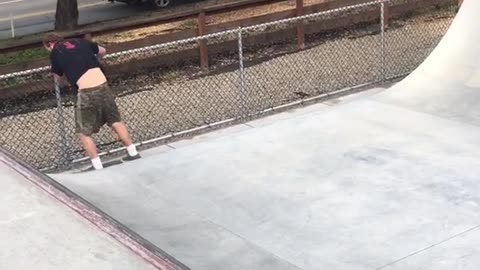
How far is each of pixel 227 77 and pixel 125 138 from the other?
483 centimetres

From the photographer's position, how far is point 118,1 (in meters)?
19.6

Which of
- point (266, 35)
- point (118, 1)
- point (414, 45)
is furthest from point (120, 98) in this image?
point (118, 1)

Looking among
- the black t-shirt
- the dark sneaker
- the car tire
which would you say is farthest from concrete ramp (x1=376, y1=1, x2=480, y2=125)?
the car tire

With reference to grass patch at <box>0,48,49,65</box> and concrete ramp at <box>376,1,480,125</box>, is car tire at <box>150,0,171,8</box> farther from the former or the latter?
concrete ramp at <box>376,1,480,125</box>

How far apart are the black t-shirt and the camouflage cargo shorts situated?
7.2 inches

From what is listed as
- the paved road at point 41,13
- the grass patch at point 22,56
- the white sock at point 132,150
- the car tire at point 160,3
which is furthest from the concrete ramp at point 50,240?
the car tire at point 160,3

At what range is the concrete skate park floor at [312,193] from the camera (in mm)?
5363

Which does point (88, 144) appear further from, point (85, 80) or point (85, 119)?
point (85, 80)

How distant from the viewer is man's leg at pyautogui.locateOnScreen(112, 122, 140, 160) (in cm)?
721

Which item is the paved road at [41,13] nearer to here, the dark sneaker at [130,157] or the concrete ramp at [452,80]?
the dark sneaker at [130,157]

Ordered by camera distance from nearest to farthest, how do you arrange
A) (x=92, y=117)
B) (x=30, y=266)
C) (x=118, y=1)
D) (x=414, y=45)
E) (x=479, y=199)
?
(x=30, y=266)
(x=479, y=199)
(x=92, y=117)
(x=414, y=45)
(x=118, y=1)

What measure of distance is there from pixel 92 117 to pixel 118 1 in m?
13.0

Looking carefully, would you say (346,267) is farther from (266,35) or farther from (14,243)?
(266,35)

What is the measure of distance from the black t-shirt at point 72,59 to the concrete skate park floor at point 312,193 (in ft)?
3.18
